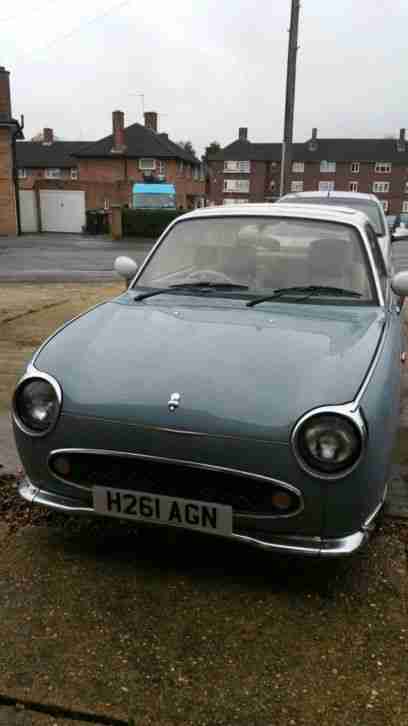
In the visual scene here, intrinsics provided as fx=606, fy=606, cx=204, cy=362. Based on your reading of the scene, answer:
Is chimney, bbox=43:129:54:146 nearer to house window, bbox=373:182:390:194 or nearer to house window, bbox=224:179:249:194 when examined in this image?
house window, bbox=224:179:249:194

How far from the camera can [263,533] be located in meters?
2.52

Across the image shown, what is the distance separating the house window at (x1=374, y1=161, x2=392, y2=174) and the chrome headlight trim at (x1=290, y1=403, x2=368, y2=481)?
84.2 m

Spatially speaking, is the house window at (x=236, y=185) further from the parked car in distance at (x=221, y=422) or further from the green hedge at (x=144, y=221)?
the parked car in distance at (x=221, y=422)

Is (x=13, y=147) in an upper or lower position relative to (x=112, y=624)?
upper

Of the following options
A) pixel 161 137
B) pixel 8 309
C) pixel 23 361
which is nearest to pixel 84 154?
pixel 161 137

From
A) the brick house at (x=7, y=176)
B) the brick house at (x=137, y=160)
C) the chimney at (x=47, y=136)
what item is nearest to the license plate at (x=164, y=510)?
the brick house at (x=7, y=176)

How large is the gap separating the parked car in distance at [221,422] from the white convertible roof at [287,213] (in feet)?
3.20

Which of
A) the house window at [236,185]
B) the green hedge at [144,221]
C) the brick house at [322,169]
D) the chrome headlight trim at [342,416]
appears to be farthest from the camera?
the house window at [236,185]

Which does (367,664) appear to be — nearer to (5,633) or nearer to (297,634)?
(297,634)

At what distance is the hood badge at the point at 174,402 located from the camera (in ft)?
8.20

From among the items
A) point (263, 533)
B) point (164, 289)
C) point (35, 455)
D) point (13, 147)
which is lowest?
point (263, 533)

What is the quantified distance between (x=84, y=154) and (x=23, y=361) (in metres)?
50.0

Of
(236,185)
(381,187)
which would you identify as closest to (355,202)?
(236,185)

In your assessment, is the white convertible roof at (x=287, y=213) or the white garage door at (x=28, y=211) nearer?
the white convertible roof at (x=287, y=213)
